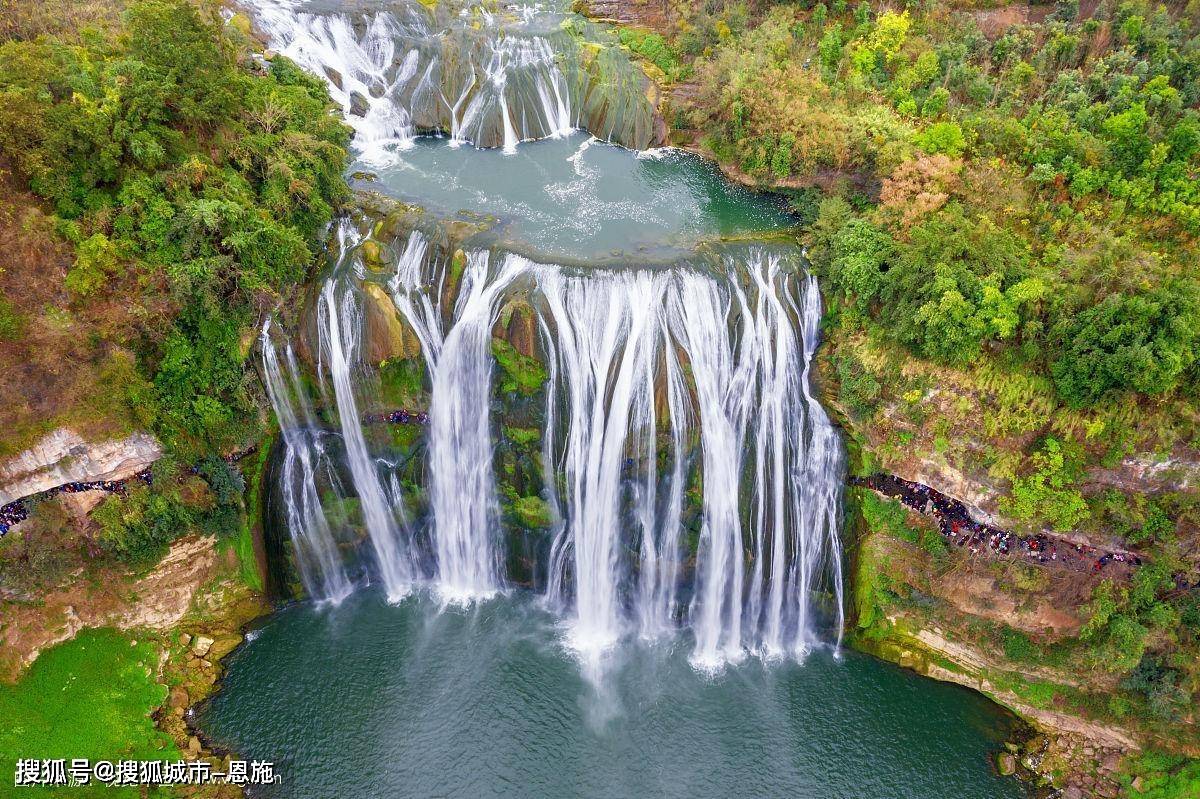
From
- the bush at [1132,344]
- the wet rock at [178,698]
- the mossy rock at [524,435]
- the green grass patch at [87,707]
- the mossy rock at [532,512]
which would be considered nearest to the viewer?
the bush at [1132,344]

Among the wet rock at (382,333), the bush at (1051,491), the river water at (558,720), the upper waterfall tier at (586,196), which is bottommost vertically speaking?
the river water at (558,720)

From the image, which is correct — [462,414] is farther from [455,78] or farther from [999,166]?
[999,166]

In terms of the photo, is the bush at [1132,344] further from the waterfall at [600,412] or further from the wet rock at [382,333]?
the wet rock at [382,333]

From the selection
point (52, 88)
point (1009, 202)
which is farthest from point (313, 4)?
point (1009, 202)

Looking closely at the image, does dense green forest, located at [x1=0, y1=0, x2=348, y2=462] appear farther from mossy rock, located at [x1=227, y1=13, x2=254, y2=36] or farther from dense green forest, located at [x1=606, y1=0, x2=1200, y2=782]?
dense green forest, located at [x1=606, y1=0, x2=1200, y2=782]

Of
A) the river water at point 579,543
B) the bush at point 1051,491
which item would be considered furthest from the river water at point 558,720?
the bush at point 1051,491
